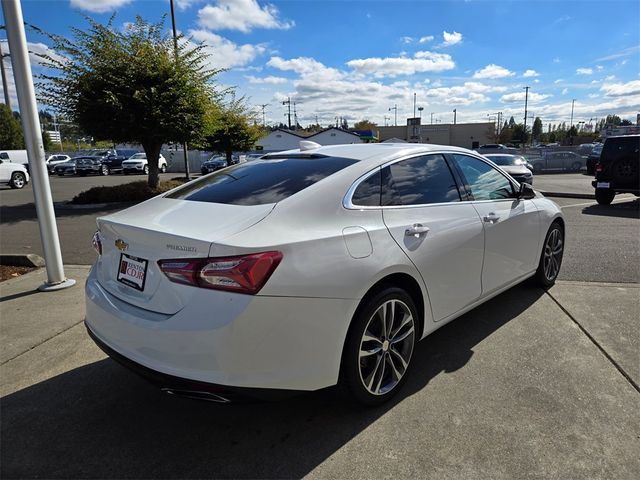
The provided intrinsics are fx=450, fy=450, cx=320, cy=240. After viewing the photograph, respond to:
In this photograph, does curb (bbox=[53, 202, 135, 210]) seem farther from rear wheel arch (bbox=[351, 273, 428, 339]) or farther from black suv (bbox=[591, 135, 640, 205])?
black suv (bbox=[591, 135, 640, 205])

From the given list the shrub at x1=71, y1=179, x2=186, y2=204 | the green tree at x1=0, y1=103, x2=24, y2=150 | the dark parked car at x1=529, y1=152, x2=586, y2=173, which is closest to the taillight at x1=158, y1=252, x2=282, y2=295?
the shrub at x1=71, y1=179, x2=186, y2=204

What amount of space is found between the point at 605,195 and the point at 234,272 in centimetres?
1329

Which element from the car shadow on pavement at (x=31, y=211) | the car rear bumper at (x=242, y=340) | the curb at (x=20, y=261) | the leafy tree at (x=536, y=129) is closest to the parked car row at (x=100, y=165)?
the car shadow on pavement at (x=31, y=211)

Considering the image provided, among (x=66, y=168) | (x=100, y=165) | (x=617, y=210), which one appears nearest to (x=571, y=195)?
(x=617, y=210)

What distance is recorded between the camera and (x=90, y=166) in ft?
104

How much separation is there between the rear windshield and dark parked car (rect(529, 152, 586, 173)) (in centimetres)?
3069

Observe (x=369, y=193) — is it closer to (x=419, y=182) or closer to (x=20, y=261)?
(x=419, y=182)

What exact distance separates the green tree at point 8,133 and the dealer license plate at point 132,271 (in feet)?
197

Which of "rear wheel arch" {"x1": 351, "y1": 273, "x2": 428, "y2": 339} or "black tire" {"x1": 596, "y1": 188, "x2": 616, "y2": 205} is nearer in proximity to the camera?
"rear wheel arch" {"x1": 351, "y1": 273, "x2": 428, "y2": 339}

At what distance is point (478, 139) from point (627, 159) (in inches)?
3204

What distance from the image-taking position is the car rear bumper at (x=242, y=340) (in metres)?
2.16

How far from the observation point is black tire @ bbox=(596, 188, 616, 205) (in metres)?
12.3

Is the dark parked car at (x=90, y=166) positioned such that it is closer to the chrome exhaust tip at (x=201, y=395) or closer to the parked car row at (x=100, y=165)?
the parked car row at (x=100, y=165)

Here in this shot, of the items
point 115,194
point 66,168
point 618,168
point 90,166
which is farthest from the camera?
point 66,168
